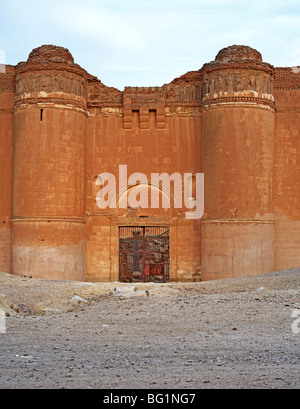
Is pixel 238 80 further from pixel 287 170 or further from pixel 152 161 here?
pixel 152 161

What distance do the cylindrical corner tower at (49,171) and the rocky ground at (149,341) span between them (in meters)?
6.34

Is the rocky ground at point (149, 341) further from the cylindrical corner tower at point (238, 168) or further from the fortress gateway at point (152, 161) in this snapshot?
the fortress gateway at point (152, 161)

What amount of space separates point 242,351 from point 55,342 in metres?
2.77

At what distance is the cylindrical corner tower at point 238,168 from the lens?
19688mm

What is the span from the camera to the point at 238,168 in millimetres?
19797

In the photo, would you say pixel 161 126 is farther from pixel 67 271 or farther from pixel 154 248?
pixel 154 248
